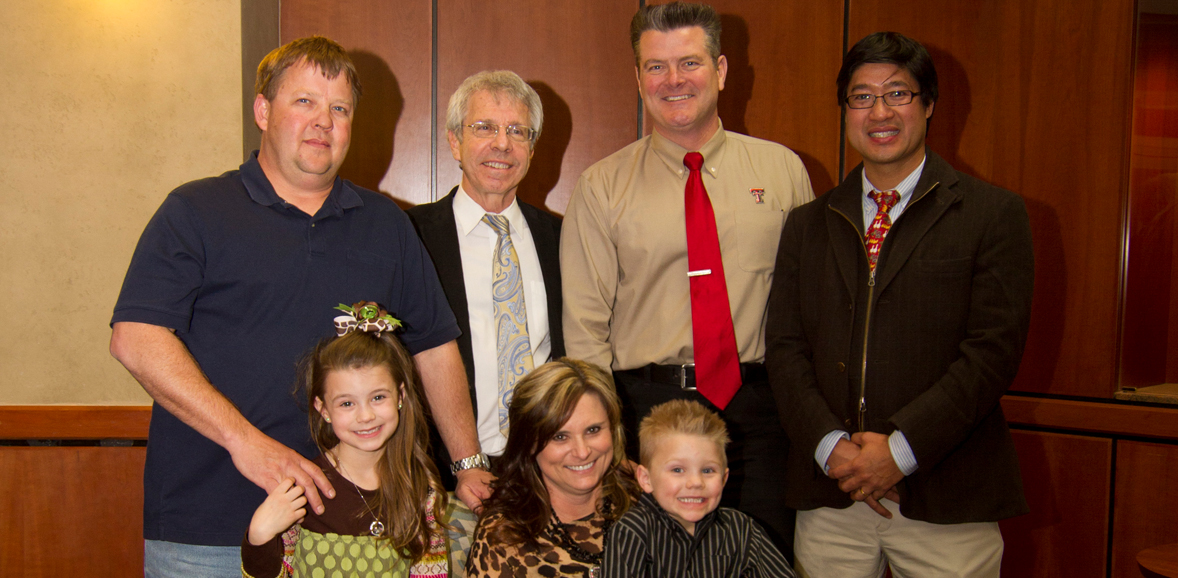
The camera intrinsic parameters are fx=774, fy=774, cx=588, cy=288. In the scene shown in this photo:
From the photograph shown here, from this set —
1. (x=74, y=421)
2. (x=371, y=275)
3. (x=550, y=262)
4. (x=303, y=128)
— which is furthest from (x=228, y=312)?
(x=74, y=421)

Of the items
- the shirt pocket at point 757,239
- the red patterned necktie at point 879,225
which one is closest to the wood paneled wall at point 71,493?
the shirt pocket at point 757,239

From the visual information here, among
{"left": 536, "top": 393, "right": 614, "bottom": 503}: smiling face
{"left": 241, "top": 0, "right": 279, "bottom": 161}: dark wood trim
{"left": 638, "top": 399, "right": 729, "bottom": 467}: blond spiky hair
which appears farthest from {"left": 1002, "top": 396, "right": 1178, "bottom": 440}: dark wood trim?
{"left": 241, "top": 0, "right": 279, "bottom": 161}: dark wood trim

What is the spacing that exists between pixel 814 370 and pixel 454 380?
0.96 meters

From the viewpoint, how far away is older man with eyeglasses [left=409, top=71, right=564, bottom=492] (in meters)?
2.24

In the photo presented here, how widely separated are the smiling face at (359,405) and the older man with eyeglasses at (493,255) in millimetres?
463

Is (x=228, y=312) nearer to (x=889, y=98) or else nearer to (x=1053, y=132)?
(x=889, y=98)

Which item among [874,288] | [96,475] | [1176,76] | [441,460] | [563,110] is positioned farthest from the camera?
[563,110]

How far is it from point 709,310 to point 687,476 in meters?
0.62

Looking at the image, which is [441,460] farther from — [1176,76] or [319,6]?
[1176,76]

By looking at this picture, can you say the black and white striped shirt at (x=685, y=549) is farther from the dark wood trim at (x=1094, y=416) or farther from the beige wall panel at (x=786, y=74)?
the beige wall panel at (x=786, y=74)

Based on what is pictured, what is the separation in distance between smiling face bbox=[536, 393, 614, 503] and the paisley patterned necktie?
0.39 m

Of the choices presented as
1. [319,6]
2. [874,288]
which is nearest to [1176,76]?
[874,288]

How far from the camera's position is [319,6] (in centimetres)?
352

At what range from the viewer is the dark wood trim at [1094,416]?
315cm
